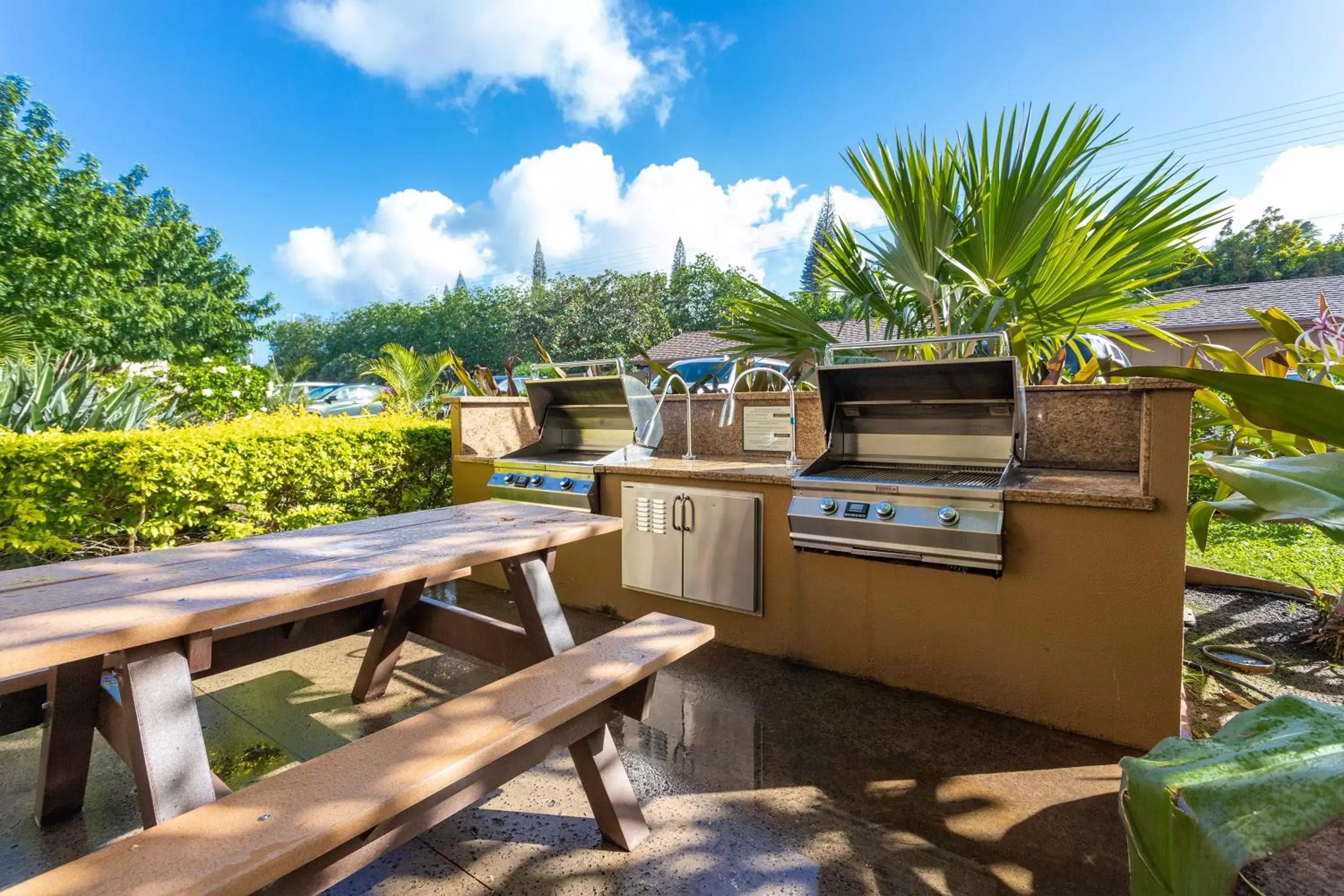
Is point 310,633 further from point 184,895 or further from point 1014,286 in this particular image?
point 1014,286

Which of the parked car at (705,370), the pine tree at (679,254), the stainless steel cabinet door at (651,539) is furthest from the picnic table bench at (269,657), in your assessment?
the pine tree at (679,254)

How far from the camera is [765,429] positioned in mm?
4098

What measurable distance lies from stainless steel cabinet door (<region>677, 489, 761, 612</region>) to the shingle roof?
1245cm

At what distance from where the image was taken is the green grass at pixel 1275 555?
15.0 ft

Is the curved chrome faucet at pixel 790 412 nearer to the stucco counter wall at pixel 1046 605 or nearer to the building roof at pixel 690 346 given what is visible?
the stucco counter wall at pixel 1046 605

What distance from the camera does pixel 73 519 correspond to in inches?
142

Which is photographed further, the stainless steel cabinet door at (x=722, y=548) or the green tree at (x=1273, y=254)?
the green tree at (x=1273, y=254)

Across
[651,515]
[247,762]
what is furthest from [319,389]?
[247,762]

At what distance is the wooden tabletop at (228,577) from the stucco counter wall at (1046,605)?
52.4 inches

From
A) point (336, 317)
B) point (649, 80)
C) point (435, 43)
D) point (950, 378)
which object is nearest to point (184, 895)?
point (950, 378)

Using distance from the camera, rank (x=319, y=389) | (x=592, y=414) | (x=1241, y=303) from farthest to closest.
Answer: (x=319, y=389)
(x=1241, y=303)
(x=592, y=414)

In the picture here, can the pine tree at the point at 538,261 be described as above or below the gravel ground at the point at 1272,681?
above

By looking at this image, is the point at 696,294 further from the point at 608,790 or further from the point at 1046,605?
the point at 608,790

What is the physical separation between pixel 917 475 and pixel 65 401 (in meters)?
5.78
